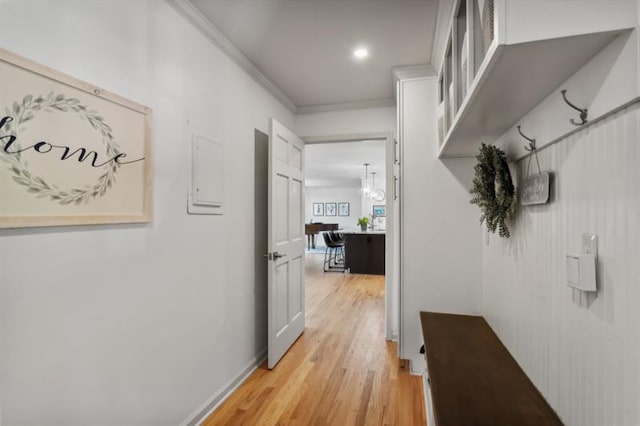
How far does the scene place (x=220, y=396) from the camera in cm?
198

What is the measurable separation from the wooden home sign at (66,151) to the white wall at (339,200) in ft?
34.6

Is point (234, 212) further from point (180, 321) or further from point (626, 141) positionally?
point (626, 141)

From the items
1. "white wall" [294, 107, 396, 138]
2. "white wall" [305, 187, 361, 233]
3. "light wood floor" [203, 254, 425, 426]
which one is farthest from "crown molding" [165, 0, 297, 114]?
"white wall" [305, 187, 361, 233]

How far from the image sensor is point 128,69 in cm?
135

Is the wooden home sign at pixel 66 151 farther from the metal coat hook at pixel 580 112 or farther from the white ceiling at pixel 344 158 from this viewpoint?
the white ceiling at pixel 344 158

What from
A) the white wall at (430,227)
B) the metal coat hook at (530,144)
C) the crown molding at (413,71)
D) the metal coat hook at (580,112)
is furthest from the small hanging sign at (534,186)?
the crown molding at (413,71)

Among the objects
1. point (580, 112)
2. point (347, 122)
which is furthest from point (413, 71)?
point (580, 112)

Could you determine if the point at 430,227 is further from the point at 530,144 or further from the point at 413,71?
the point at 413,71

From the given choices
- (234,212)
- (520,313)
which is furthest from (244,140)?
(520,313)

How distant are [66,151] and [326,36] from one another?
162 cm

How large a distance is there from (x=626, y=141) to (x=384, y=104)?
8.12 feet

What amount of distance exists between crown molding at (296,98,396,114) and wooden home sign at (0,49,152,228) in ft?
6.71

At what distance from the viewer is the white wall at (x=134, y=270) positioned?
1.01 metres

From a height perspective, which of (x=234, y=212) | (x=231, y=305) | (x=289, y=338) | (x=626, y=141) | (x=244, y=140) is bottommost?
(x=289, y=338)
